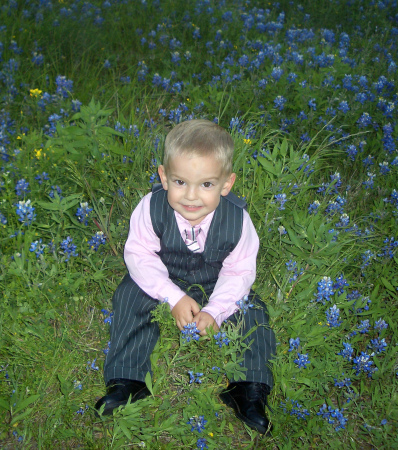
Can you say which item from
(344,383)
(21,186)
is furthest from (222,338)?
(21,186)

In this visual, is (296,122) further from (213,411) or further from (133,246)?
(213,411)

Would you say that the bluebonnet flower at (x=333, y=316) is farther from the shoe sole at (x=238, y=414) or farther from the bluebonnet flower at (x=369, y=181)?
the bluebonnet flower at (x=369, y=181)

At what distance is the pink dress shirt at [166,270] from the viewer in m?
2.63

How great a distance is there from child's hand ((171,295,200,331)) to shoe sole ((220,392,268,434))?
1.41ft

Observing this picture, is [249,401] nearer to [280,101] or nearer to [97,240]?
[97,240]

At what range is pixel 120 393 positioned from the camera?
237cm

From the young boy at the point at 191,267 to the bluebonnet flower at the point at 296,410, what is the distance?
0.39 feet

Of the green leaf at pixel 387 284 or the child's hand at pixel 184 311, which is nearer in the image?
the child's hand at pixel 184 311

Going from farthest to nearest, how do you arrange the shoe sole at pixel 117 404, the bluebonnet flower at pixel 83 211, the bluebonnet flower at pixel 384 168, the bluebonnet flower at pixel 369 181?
1. the bluebonnet flower at pixel 384 168
2. the bluebonnet flower at pixel 369 181
3. the bluebonnet flower at pixel 83 211
4. the shoe sole at pixel 117 404

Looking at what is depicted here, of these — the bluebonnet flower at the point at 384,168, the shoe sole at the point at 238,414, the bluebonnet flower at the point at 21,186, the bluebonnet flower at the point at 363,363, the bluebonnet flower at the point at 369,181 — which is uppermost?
the bluebonnet flower at the point at 384,168

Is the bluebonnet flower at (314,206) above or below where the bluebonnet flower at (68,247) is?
above

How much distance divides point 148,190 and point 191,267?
0.88 m

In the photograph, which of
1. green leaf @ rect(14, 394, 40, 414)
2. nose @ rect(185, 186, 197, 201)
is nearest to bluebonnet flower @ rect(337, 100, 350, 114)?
nose @ rect(185, 186, 197, 201)

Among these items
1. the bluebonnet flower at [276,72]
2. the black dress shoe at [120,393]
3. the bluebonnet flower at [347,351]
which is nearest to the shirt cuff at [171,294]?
the black dress shoe at [120,393]
